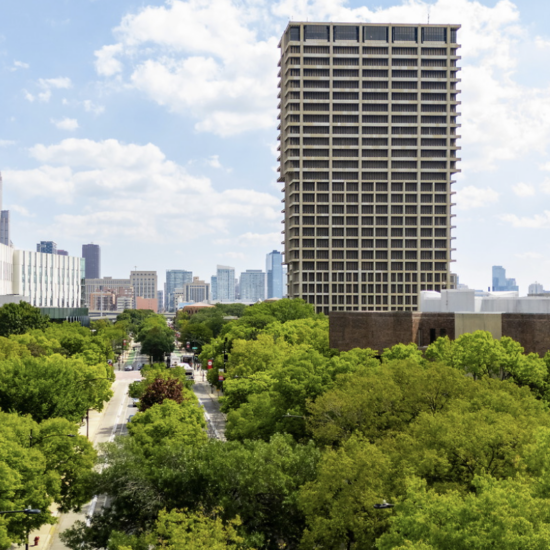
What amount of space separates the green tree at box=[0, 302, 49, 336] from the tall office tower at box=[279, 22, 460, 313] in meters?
67.9

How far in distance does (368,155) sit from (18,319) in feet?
302

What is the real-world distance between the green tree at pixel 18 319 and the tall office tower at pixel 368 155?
223ft

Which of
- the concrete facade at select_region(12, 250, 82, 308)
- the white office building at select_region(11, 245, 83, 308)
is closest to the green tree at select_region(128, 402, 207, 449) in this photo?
the white office building at select_region(11, 245, 83, 308)

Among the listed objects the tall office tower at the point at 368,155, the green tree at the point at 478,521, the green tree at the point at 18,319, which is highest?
the tall office tower at the point at 368,155

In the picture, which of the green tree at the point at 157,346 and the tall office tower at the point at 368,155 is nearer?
the green tree at the point at 157,346

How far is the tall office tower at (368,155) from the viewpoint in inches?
6801

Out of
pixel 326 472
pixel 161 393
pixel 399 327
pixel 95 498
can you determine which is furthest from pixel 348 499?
pixel 399 327

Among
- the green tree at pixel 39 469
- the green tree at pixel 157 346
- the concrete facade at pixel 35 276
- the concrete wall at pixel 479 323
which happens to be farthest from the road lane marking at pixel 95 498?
the concrete facade at pixel 35 276

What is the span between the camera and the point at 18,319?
390ft

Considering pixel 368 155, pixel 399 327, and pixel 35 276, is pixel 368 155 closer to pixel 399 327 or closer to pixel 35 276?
pixel 35 276

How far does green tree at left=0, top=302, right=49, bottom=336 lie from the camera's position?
11781cm

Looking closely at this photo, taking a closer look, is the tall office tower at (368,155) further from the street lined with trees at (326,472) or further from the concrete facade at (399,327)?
the street lined with trees at (326,472)

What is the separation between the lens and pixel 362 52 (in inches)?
6801

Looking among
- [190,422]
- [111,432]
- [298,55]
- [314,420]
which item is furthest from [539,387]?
[298,55]
